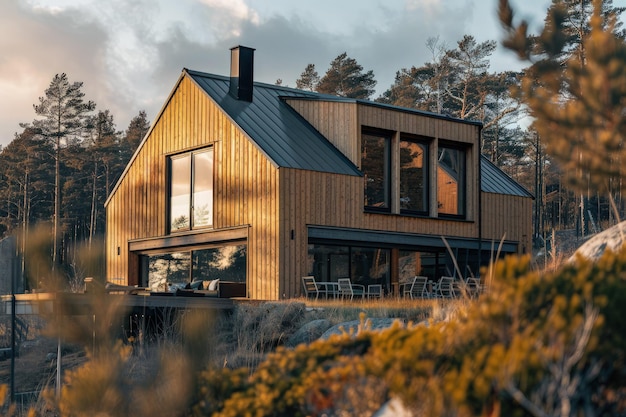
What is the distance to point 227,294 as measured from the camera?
17484 millimetres

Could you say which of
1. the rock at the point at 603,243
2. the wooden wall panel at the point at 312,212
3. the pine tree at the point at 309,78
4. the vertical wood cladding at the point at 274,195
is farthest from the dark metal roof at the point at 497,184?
the pine tree at the point at 309,78

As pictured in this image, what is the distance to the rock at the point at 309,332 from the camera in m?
12.4

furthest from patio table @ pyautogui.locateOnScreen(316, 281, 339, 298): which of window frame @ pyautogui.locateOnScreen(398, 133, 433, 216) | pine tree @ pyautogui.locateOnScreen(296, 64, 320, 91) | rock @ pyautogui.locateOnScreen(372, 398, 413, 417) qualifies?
→ pine tree @ pyautogui.locateOnScreen(296, 64, 320, 91)

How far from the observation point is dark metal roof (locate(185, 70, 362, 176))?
17.8 meters

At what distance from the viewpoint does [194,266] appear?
19281 mm

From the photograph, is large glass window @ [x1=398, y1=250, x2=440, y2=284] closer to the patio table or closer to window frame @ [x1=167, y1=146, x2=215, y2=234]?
the patio table

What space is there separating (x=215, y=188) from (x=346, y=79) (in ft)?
91.7

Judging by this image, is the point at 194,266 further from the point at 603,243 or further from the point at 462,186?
the point at 603,243

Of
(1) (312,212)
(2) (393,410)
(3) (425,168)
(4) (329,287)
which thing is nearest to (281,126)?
(1) (312,212)

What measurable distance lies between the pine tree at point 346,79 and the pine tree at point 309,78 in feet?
14.4

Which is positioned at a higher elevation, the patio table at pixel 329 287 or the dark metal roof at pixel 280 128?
the dark metal roof at pixel 280 128

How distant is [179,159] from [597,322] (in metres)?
16.8

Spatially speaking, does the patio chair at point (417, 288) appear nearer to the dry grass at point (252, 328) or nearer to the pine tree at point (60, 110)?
the dry grass at point (252, 328)

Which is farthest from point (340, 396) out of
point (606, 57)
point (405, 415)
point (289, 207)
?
point (289, 207)
